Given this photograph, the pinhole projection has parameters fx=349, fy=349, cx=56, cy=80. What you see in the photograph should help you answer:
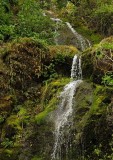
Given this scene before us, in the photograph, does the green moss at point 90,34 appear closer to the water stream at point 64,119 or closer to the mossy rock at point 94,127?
the water stream at point 64,119

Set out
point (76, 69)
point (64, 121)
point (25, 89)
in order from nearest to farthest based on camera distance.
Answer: point (64, 121)
point (25, 89)
point (76, 69)

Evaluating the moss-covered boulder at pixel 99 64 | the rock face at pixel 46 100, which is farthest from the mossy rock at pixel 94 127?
the moss-covered boulder at pixel 99 64

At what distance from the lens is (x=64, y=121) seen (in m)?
10.8

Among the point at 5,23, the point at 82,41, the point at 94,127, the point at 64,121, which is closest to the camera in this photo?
the point at 94,127

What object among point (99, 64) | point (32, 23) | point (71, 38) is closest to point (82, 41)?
point (71, 38)

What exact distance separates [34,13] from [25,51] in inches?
215

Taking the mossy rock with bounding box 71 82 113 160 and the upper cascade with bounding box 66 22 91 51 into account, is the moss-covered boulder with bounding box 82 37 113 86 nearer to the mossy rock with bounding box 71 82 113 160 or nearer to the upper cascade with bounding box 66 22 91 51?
the mossy rock with bounding box 71 82 113 160

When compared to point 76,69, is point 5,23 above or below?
above

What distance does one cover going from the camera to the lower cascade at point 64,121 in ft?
33.8

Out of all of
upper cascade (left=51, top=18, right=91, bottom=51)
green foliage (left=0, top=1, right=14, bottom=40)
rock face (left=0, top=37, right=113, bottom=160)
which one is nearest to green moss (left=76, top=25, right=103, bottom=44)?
upper cascade (left=51, top=18, right=91, bottom=51)

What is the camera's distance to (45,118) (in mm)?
11141

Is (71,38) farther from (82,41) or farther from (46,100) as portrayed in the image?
(46,100)

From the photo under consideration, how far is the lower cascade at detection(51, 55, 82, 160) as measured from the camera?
33.8ft

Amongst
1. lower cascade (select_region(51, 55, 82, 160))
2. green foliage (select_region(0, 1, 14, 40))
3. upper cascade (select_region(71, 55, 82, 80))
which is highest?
green foliage (select_region(0, 1, 14, 40))
